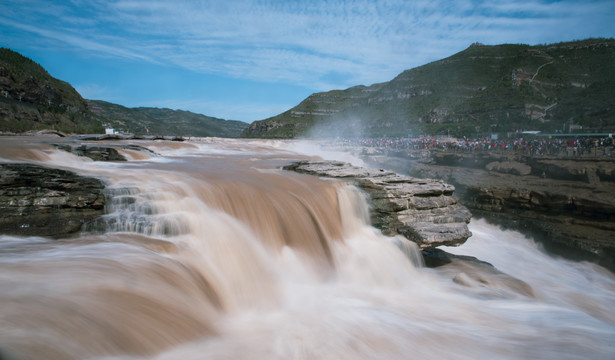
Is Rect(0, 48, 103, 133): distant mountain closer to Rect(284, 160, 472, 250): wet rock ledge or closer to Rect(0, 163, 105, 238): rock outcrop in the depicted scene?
Rect(0, 163, 105, 238): rock outcrop

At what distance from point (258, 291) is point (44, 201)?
155 inches

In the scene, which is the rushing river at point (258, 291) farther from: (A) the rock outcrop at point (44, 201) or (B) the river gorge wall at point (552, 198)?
(B) the river gorge wall at point (552, 198)

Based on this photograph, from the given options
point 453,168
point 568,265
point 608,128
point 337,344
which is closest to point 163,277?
point 337,344

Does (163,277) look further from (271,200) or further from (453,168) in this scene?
(453,168)

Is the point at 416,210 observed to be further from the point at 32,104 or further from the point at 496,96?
the point at 496,96

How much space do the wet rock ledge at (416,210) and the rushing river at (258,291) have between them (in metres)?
0.37

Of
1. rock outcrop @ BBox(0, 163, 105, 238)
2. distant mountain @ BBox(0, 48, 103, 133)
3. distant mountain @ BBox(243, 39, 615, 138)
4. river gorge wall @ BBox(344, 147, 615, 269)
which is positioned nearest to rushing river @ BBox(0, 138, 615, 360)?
rock outcrop @ BBox(0, 163, 105, 238)

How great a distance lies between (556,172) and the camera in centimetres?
1767

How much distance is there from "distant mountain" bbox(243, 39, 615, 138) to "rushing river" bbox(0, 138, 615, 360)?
4520 centimetres

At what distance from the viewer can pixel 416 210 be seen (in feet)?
28.0

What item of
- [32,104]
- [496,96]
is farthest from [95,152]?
[496,96]

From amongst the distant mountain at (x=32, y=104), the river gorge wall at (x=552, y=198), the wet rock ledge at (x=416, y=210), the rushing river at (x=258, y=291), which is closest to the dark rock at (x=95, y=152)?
the rushing river at (x=258, y=291)

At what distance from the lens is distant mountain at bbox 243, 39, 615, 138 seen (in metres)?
55.1

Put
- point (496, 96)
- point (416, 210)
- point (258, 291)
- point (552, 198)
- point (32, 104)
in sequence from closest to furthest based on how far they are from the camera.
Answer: point (258, 291)
point (416, 210)
point (552, 198)
point (32, 104)
point (496, 96)
